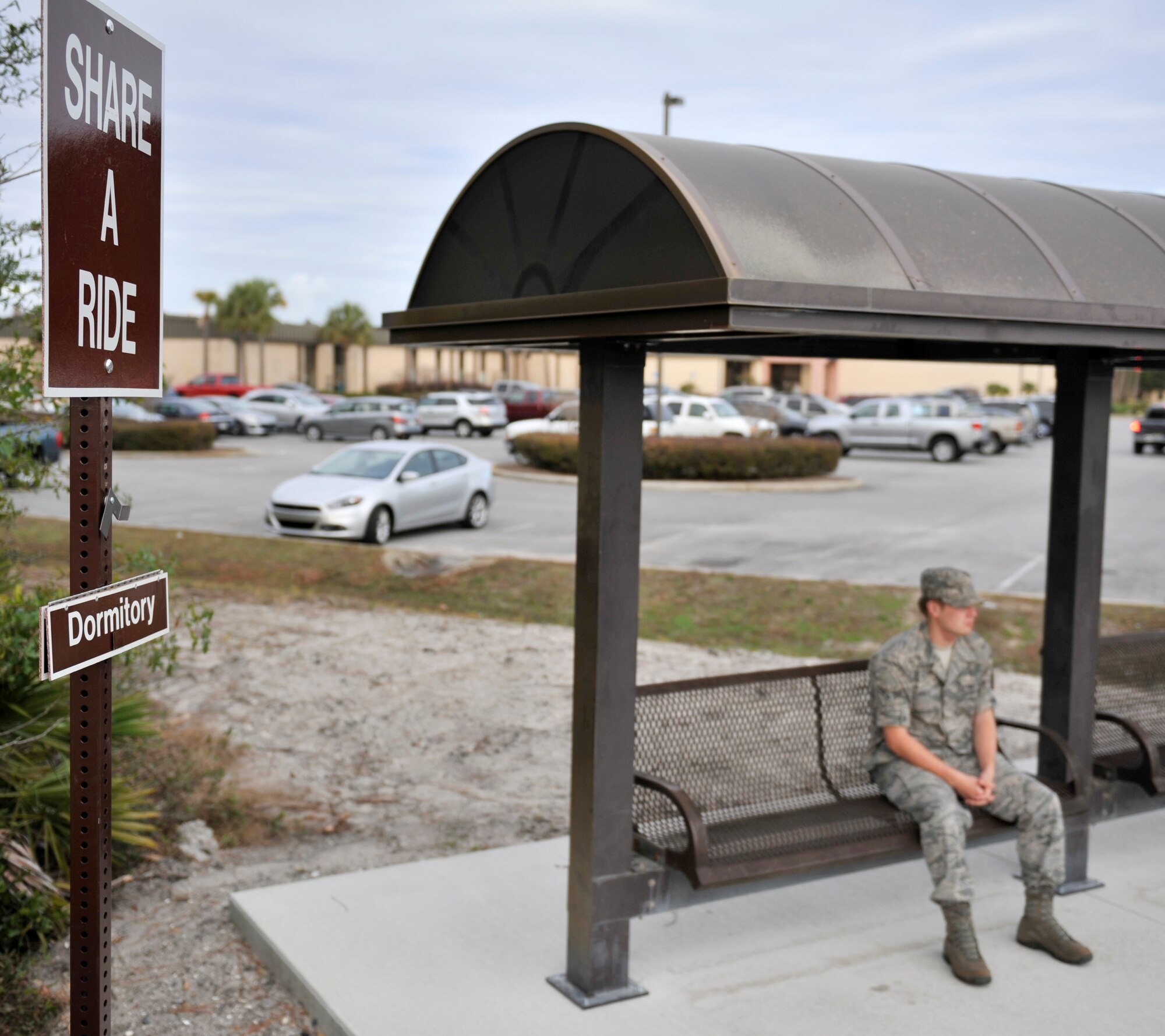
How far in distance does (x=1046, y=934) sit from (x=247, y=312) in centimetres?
6408

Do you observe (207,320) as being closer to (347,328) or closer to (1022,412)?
(347,328)

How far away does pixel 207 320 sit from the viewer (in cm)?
6384

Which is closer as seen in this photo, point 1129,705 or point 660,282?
point 660,282

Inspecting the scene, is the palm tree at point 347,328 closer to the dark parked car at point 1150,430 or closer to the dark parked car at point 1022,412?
the dark parked car at point 1022,412

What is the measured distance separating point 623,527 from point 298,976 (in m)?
1.89

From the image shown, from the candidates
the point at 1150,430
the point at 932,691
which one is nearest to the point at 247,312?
the point at 1150,430

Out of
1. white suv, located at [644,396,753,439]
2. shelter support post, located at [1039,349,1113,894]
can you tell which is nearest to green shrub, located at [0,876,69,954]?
shelter support post, located at [1039,349,1113,894]

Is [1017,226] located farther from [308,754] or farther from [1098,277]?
[308,754]

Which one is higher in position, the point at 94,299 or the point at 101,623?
the point at 94,299

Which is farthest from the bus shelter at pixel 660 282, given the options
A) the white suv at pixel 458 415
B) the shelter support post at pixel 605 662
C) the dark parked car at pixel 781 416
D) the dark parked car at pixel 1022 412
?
the white suv at pixel 458 415

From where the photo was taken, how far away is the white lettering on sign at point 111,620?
2.37 meters

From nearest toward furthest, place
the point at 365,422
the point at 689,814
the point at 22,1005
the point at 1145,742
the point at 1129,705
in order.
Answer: the point at 22,1005 < the point at 689,814 < the point at 1145,742 < the point at 1129,705 < the point at 365,422

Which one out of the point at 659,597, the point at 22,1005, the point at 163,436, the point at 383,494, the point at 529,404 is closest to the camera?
the point at 22,1005

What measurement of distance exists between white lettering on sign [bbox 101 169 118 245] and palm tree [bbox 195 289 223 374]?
63895mm
